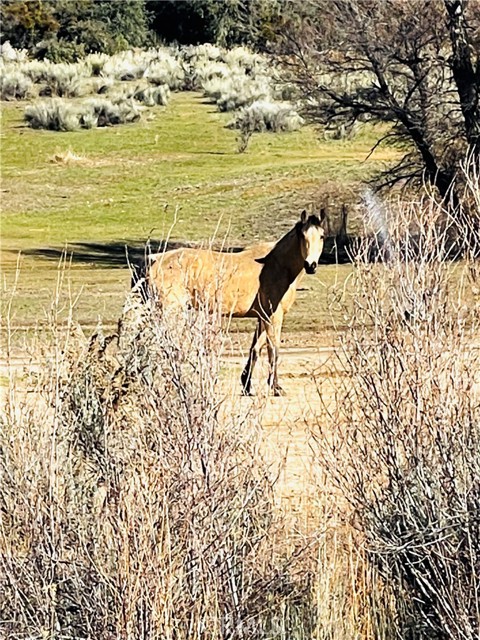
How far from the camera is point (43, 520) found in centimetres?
587

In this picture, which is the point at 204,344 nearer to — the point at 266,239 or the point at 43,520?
the point at 43,520

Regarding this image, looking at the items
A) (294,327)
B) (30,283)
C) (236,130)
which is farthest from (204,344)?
(236,130)

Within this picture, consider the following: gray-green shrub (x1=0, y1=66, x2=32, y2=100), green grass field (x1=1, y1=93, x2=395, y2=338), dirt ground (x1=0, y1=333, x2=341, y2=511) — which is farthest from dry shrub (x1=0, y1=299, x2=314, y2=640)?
gray-green shrub (x1=0, y1=66, x2=32, y2=100)

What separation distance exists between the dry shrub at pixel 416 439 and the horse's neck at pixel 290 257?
7.36m

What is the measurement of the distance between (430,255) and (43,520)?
2066mm

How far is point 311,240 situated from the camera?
1360cm

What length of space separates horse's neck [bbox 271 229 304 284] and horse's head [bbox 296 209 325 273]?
155mm

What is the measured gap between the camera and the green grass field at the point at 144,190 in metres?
24.7

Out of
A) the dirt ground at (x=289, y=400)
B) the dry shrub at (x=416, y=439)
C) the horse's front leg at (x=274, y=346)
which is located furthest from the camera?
the horse's front leg at (x=274, y=346)

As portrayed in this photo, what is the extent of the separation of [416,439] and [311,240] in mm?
7623

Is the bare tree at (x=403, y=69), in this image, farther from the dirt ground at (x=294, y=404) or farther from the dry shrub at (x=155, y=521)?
the dry shrub at (x=155, y=521)

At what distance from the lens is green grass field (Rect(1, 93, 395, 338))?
2466cm

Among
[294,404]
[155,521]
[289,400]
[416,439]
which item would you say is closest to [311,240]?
[294,404]

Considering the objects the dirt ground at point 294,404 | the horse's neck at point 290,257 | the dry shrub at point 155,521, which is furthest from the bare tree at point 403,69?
the dry shrub at point 155,521
